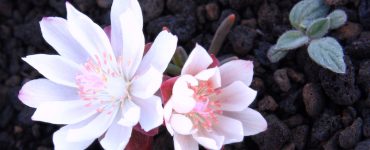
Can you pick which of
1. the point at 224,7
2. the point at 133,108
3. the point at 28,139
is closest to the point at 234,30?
the point at 224,7

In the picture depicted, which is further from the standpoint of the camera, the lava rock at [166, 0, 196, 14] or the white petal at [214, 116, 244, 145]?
the lava rock at [166, 0, 196, 14]

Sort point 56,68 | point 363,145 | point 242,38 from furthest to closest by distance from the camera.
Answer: point 242,38 < point 363,145 < point 56,68

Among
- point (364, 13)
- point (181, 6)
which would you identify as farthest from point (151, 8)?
point (364, 13)

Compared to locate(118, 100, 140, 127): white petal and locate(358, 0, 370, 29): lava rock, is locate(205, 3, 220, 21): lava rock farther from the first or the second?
locate(118, 100, 140, 127): white petal

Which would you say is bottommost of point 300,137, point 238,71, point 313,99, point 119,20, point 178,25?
point 300,137

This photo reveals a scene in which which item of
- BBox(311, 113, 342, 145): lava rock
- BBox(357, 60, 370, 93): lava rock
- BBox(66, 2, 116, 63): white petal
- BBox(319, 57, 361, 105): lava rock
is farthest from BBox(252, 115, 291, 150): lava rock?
BBox(66, 2, 116, 63): white petal

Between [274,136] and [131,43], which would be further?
[274,136]

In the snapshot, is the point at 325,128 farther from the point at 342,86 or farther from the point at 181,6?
the point at 181,6

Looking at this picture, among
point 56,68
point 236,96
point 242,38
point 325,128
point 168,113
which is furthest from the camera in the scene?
point 242,38
